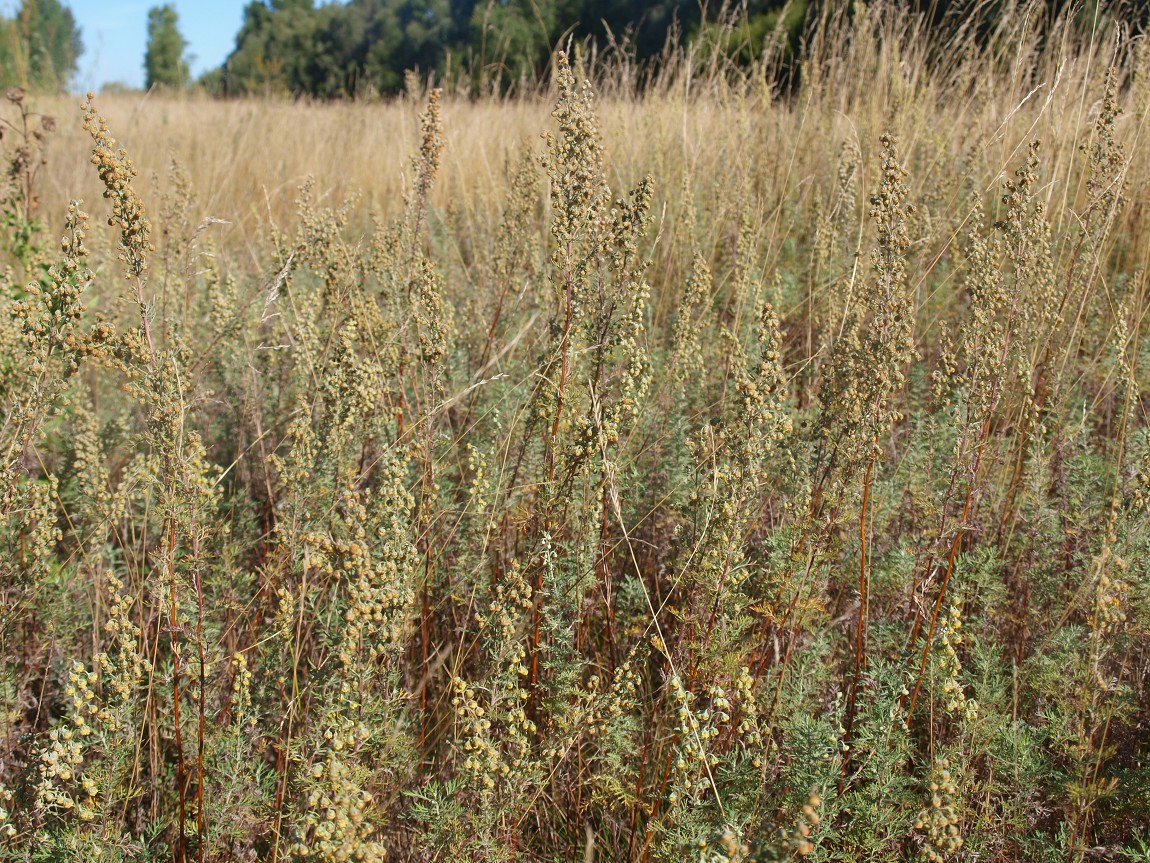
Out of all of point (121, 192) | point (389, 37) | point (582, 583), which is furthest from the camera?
point (389, 37)

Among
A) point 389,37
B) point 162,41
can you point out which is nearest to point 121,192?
point 389,37

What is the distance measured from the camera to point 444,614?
9.30 feet

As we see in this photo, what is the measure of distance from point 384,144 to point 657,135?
4.70m

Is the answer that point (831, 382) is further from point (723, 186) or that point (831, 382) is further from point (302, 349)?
point (723, 186)

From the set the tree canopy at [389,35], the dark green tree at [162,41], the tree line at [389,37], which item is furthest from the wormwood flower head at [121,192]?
the dark green tree at [162,41]

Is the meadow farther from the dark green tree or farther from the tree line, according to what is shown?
the dark green tree

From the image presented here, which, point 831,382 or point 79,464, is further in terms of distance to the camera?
point 79,464

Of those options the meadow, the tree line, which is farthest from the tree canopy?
the meadow

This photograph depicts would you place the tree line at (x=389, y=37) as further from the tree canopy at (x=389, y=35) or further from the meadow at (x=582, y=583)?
the meadow at (x=582, y=583)

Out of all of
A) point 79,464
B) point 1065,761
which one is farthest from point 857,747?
point 79,464

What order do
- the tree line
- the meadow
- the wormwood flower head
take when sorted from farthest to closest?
the tree line < the meadow < the wormwood flower head

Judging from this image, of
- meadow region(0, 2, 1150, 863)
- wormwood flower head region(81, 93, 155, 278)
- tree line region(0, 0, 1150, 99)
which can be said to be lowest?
meadow region(0, 2, 1150, 863)

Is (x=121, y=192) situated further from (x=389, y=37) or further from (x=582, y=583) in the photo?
(x=389, y=37)

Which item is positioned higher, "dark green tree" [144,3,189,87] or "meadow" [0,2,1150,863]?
"dark green tree" [144,3,189,87]
